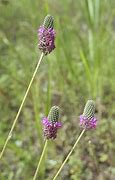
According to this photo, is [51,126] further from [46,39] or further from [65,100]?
[65,100]

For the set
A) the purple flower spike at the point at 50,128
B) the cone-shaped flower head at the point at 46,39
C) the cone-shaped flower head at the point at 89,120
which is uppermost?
the cone-shaped flower head at the point at 46,39

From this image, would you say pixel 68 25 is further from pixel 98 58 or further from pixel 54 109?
pixel 54 109

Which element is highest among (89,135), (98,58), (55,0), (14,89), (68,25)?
(55,0)

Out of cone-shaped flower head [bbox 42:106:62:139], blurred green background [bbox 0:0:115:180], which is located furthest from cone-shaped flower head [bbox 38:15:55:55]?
blurred green background [bbox 0:0:115:180]

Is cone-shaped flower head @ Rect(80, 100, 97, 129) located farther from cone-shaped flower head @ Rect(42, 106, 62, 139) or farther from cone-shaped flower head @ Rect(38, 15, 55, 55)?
cone-shaped flower head @ Rect(38, 15, 55, 55)

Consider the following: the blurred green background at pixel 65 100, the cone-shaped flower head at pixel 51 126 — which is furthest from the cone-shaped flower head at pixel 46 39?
the blurred green background at pixel 65 100

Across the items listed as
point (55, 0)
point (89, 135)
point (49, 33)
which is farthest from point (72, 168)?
point (55, 0)

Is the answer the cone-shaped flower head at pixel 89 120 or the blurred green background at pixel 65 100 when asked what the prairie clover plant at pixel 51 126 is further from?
the blurred green background at pixel 65 100

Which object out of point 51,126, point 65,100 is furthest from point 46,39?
point 65,100
